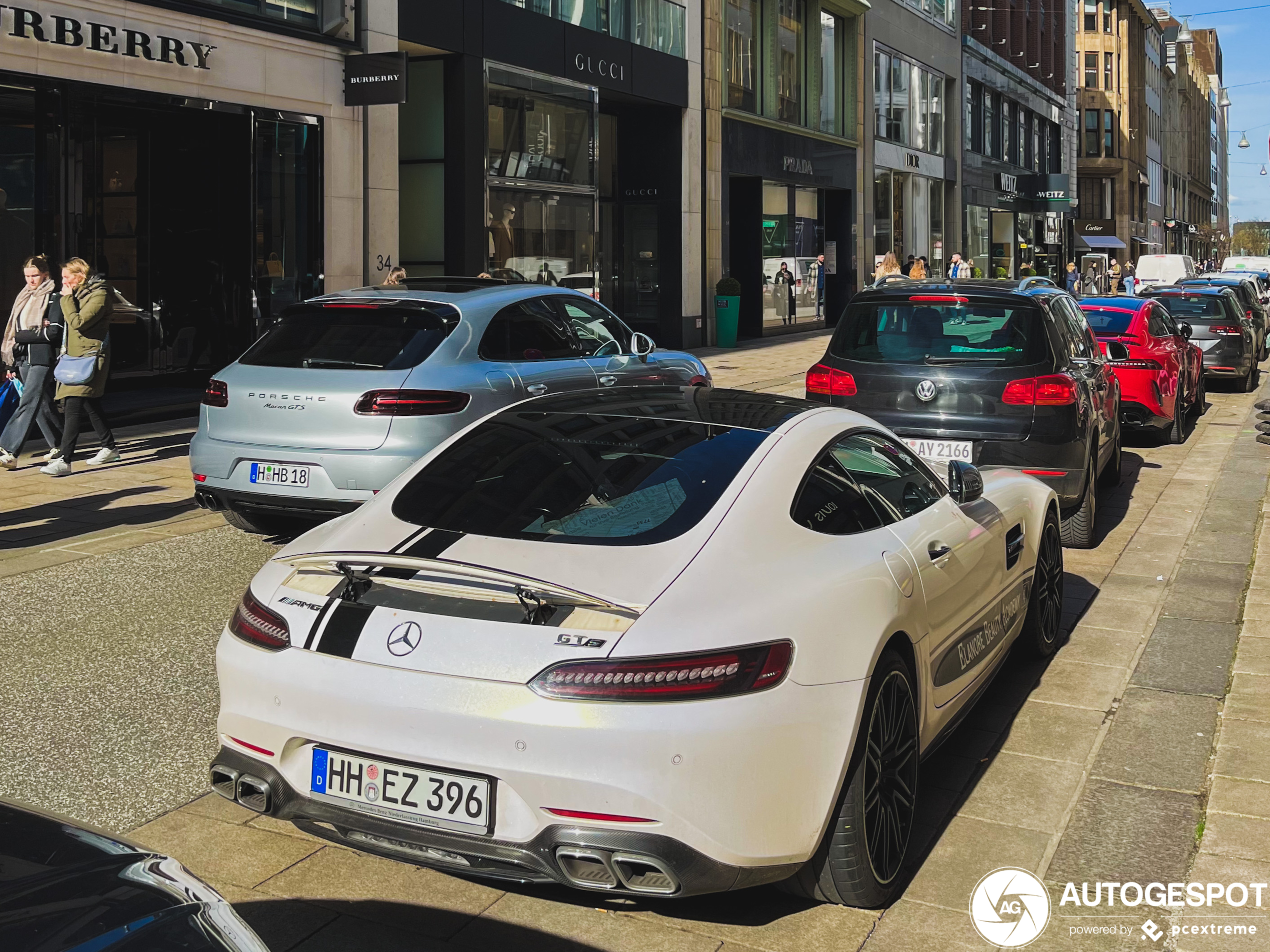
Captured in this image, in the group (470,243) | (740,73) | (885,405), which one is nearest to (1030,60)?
(740,73)

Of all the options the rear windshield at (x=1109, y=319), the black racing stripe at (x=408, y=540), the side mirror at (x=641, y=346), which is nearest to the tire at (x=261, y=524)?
the side mirror at (x=641, y=346)

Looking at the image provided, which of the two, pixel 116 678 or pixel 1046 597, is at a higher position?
pixel 1046 597

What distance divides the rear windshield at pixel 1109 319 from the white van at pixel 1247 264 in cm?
3733

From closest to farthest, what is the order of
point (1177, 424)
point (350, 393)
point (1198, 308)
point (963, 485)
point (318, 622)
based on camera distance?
point (318, 622) < point (963, 485) < point (350, 393) < point (1177, 424) < point (1198, 308)

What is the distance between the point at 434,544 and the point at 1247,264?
5376 cm

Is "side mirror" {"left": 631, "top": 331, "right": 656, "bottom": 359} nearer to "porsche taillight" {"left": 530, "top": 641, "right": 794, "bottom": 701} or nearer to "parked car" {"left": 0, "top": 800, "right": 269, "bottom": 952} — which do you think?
"porsche taillight" {"left": 530, "top": 641, "right": 794, "bottom": 701}

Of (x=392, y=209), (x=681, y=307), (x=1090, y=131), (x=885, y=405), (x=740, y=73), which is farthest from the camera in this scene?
(x=1090, y=131)

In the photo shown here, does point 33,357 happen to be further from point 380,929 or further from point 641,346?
point 380,929

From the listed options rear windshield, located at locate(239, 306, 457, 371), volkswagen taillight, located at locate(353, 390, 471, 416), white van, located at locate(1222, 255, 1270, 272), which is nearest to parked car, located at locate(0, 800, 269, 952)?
volkswagen taillight, located at locate(353, 390, 471, 416)

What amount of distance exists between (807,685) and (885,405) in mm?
5643

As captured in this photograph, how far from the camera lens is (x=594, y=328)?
9.92m

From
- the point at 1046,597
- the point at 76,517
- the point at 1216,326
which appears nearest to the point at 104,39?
the point at 76,517

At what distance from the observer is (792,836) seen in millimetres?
3396

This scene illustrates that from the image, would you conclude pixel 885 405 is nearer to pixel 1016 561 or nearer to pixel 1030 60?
pixel 1016 561
